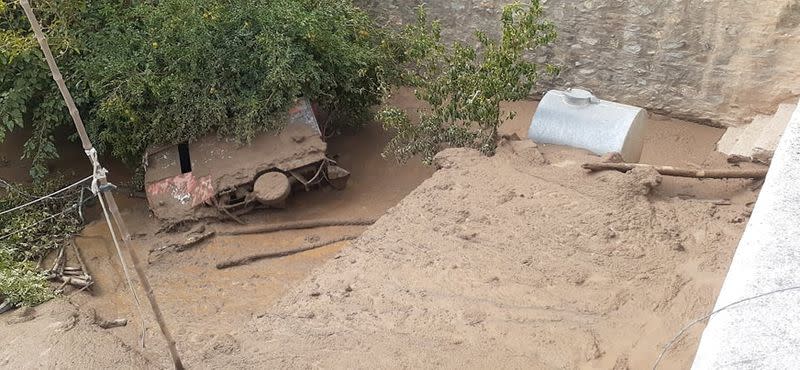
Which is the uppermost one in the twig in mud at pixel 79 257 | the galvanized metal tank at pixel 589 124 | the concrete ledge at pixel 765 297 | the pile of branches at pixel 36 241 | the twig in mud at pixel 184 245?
the concrete ledge at pixel 765 297

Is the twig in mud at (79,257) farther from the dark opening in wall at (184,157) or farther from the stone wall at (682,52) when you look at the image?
the stone wall at (682,52)

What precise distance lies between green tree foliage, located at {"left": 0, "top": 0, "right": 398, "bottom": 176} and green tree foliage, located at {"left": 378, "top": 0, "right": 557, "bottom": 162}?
67cm

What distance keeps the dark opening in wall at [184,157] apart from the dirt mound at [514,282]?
339cm

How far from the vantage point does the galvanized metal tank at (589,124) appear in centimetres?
613

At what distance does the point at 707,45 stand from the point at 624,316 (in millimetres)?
4718

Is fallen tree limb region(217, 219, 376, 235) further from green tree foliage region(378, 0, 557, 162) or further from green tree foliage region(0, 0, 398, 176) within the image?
green tree foliage region(0, 0, 398, 176)

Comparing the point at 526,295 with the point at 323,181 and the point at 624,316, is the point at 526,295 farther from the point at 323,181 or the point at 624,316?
the point at 323,181

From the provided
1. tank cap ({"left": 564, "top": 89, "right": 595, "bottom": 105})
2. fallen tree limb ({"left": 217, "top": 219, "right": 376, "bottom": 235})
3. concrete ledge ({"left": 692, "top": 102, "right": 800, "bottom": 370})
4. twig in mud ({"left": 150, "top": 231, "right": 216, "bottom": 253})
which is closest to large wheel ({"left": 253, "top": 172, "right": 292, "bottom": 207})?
fallen tree limb ({"left": 217, "top": 219, "right": 376, "bottom": 235})

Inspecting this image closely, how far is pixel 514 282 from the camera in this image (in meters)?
4.47

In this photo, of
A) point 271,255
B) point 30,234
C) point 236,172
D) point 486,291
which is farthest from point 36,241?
point 486,291

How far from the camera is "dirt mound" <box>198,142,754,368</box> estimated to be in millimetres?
4008

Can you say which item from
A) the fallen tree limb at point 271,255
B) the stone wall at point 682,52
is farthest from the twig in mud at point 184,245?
the stone wall at point 682,52

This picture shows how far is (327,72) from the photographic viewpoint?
315 inches

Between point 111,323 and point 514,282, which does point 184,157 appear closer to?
point 111,323
